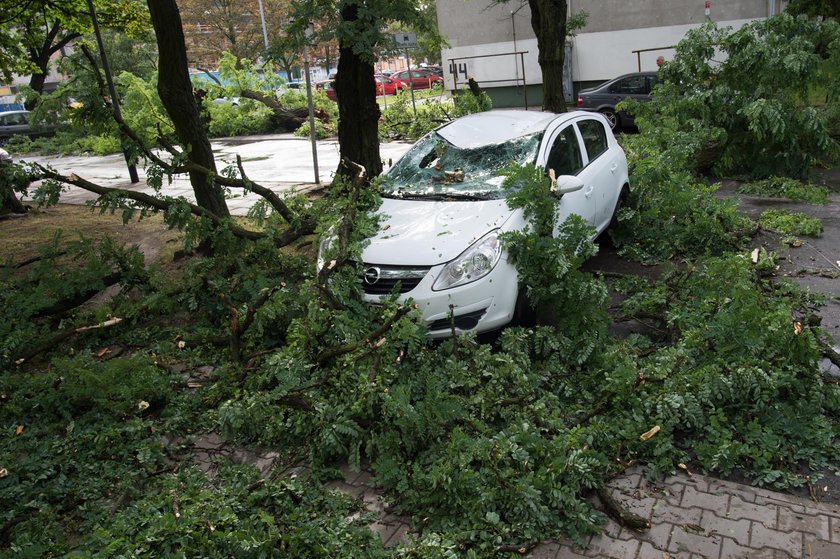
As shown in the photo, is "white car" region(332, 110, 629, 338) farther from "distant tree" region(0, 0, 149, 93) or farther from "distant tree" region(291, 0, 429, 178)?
"distant tree" region(0, 0, 149, 93)

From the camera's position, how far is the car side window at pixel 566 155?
255 inches

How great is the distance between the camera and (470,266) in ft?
16.8

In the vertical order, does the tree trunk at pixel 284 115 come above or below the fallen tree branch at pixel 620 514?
above

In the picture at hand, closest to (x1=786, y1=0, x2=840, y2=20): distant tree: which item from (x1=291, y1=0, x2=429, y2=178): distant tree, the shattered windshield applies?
(x1=291, y1=0, x2=429, y2=178): distant tree

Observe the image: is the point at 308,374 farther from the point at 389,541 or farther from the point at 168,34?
the point at 168,34

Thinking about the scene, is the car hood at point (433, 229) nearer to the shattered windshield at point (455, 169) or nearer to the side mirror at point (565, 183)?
the shattered windshield at point (455, 169)

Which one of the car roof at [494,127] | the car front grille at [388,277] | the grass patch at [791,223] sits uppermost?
the car roof at [494,127]

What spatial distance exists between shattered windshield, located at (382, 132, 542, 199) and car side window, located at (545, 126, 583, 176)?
0.63ft

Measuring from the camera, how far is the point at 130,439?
14.3 ft

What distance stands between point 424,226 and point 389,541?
8.93 feet

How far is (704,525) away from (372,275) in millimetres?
2839

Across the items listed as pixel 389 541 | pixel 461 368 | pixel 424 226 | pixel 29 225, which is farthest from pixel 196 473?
pixel 29 225

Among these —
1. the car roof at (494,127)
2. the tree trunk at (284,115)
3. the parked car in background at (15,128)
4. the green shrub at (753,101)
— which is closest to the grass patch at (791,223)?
the green shrub at (753,101)

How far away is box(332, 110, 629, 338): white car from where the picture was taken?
5.09 m
